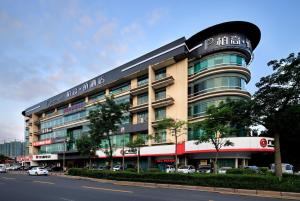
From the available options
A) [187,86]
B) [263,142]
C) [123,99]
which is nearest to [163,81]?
[187,86]

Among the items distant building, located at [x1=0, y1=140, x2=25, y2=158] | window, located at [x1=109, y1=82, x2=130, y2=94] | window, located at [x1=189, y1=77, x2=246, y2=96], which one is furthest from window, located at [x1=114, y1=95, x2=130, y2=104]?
distant building, located at [x1=0, y1=140, x2=25, y2=158]

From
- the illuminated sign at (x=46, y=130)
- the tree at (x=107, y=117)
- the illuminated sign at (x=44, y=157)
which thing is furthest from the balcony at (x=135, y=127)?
the illuminated sign at (x=46, y=130)

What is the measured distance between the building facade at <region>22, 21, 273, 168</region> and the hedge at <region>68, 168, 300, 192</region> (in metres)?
16.2

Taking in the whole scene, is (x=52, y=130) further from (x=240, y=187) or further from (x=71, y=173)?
(x=240, y=187)

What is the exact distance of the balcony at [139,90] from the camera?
59203 millimetres

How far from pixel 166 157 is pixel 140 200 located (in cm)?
3858

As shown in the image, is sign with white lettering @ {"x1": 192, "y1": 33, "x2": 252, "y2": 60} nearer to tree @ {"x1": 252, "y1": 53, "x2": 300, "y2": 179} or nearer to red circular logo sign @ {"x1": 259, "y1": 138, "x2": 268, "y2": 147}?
red circular logo sign @ {"x1": 259, "y1": 138, "x2": 268, "y2": 147}

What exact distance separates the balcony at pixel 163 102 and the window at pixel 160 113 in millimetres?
764

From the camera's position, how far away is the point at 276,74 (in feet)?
77.0

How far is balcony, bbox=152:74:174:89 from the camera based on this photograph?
54.4 meters

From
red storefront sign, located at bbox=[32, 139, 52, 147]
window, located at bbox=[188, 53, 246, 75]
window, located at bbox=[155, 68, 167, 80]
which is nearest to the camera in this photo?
window, located at bbox=[188, 53, 246, 75]

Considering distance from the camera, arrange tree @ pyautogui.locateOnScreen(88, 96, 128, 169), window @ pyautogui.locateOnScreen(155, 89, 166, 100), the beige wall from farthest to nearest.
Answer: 1. window @ pyautogui.locateOnScreen(155, 89, 166, 100)
2. the beige wall
3. tree @ pyautogui.locateOnScreen(88, 96, 128, 169)

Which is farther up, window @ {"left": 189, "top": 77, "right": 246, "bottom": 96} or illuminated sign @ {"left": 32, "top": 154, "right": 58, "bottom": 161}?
window @ {"left": 189, "top": 77, "right": 246, "bottom": 96}

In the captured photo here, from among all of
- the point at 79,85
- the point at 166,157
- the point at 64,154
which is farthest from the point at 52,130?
the point at 166,157
